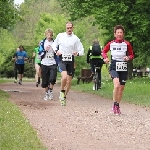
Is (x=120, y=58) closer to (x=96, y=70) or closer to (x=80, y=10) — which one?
(x=96, y=70)

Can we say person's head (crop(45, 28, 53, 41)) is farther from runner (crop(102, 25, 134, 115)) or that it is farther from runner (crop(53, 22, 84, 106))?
runner (crop(102, 25, 134, 115))

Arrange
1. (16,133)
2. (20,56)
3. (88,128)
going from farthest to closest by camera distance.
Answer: (20,56)
(88,128)
(16,133)

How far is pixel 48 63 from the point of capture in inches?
658

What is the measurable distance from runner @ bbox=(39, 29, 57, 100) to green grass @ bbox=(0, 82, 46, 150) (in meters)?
4.90

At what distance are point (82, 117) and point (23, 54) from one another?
1731 centimetres

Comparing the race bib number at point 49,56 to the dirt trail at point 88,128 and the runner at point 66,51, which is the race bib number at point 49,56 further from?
the dirt trail at point 88,128

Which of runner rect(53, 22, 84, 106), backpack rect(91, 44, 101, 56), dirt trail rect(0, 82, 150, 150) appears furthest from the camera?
backpack rect(91, 44, 101, 56)

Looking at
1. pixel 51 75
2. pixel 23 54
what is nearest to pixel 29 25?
pixel 23 54

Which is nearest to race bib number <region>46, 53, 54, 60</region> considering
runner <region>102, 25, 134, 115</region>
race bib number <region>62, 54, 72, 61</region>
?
race bib number <region>62, 54, 72, 61</region>

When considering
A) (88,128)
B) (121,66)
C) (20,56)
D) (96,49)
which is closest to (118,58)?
(121,66)

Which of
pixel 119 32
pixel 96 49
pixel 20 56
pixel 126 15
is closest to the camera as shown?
pixel 119 32

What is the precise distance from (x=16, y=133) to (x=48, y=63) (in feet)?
26.4

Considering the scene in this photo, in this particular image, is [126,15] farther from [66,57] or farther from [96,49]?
[66,57]

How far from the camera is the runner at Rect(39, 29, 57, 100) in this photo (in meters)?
16.4
